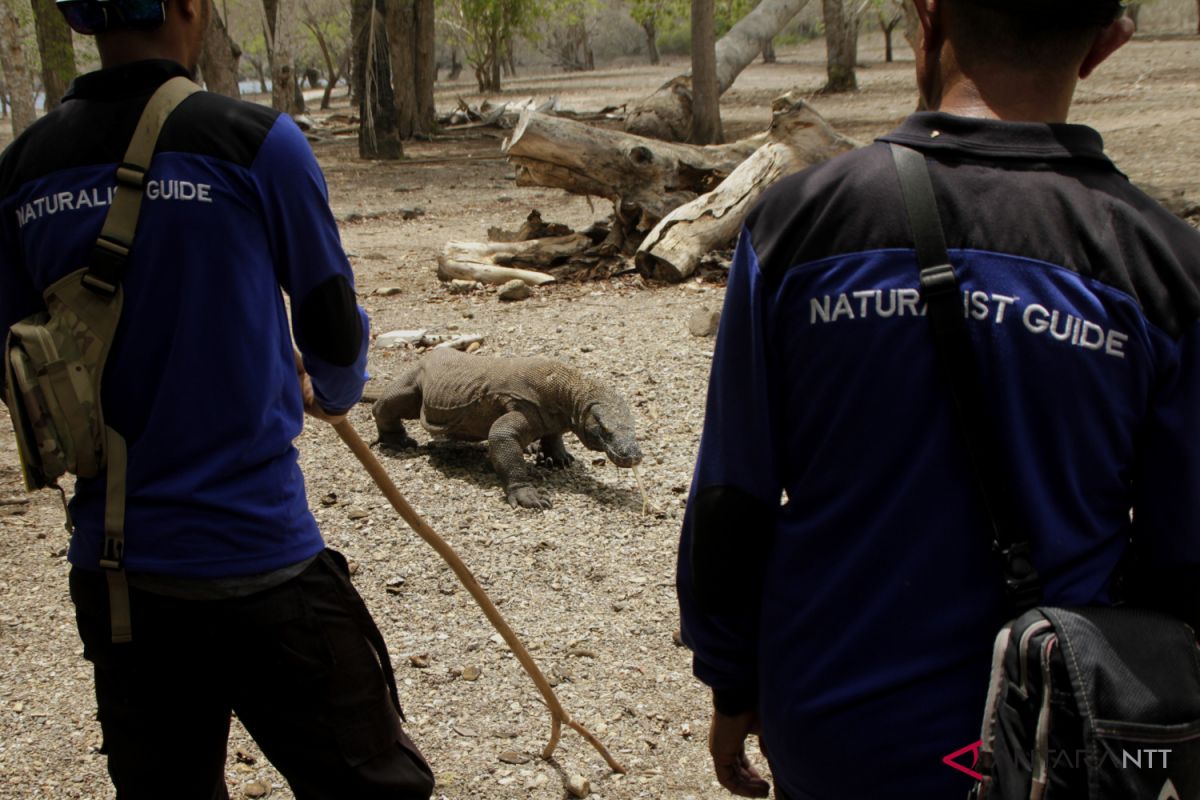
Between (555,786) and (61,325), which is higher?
(61,325)

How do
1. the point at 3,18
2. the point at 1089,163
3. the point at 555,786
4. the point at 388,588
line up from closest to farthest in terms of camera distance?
1. the point at 1089,163
2. the point at 555,786
3. the point at 388,588
4. the point at 3,18

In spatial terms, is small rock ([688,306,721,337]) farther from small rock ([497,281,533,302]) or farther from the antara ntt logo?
the antara ntt logo

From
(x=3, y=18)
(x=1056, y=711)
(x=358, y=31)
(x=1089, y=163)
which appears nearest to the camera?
(x=1056, y=711)

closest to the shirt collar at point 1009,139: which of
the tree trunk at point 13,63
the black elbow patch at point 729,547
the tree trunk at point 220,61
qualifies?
the black elbow patch at point 729,547

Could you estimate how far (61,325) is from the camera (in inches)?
73.6

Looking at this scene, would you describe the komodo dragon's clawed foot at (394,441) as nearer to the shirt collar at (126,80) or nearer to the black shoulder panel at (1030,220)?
the shirt collar at (126,80)

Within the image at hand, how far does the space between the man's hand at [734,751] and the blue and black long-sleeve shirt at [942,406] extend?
0.19 metres

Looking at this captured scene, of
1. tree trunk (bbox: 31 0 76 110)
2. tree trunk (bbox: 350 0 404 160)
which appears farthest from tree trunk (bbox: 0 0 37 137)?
tree trunk (bbox: 350 0 404 160)

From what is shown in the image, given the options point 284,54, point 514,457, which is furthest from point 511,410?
point 284,54

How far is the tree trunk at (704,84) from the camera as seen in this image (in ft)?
51.4

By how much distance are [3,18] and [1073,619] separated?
41.2 feet

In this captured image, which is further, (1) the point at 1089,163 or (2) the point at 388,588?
(2) the point at 388,588

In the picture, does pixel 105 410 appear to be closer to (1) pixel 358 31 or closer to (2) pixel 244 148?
(2) pixel 244 148

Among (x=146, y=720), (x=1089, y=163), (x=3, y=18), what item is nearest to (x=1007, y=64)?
(x=1089, y=163)
